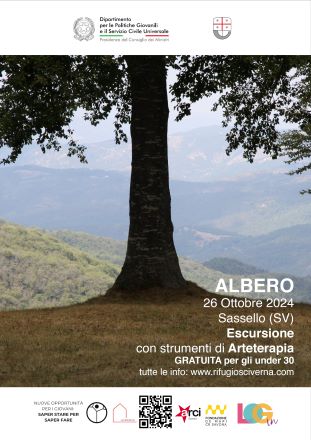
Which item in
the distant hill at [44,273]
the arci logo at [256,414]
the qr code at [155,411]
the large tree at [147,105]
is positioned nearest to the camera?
the qr code at [155,411]

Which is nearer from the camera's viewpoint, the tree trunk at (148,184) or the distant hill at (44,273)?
the tree trunk at (148,184)

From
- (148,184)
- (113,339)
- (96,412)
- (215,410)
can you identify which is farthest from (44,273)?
(215,410)

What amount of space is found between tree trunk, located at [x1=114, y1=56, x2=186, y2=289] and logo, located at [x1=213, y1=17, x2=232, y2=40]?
978 cm

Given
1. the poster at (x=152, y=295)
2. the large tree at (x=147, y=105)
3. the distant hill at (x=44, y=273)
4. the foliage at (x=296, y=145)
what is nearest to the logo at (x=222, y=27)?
the poster at (x=152, y=295)

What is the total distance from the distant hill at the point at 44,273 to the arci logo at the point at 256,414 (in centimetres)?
10910

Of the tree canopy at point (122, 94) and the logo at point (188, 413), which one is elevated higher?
the tree canopy at point (122, 94)

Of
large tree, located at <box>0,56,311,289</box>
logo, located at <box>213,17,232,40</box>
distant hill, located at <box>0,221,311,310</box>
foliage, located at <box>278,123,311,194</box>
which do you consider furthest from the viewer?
distant hill, located at <box>0,221,311,310</box>

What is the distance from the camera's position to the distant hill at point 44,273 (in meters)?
124

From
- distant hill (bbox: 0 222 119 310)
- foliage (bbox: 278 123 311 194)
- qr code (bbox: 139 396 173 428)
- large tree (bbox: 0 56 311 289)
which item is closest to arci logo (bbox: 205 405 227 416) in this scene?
qr code (bbox: 139 396 173 428)

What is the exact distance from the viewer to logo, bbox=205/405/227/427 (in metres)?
7.76

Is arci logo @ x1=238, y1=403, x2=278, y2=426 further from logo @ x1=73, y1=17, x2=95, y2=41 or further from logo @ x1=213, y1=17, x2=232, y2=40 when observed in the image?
logo @ x1=73, y1=17, x2=95, y2=41

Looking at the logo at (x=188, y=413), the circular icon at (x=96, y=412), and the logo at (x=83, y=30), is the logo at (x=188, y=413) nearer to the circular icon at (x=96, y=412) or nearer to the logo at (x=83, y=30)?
the circular icon at (x=96, y=412)

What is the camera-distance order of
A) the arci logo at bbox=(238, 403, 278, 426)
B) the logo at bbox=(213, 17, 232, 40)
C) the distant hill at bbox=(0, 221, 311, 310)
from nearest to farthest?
the arci logo at bbox=(238, 403, 278, 426) → the logo at bbox=(213, 17, 232, 40) → the distant hill at bbox=(0, 221, 311, 310)

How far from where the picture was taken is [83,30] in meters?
10.6
